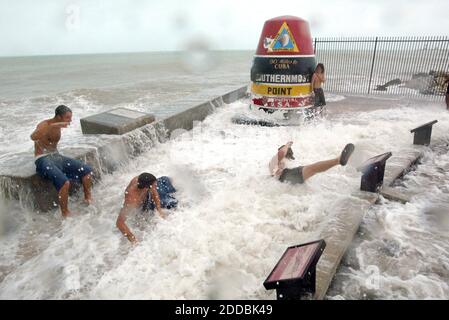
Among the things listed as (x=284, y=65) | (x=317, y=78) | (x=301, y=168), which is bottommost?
(x=301, y=168)

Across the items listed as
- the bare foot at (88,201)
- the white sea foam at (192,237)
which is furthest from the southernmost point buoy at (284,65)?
the bare foot at (88,201)

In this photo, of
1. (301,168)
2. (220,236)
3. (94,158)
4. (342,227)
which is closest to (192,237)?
(220,236)

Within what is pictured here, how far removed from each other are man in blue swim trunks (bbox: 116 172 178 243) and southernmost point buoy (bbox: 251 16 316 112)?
4.67 meters

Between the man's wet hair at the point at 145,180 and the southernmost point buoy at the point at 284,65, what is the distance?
532 cm

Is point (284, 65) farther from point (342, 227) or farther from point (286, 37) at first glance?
point (342, 227)

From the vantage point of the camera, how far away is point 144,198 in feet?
14.9

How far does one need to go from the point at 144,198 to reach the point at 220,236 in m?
1.30

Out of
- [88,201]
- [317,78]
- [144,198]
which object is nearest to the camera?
[144,198]

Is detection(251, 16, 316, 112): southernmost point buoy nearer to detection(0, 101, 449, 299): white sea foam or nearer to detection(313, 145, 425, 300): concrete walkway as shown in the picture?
detection(0, 101, 449, 299): white sea foam

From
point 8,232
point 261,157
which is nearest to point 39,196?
point 8,232

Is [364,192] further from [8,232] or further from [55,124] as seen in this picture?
[8,232]

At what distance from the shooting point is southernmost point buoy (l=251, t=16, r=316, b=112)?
8.11 metres

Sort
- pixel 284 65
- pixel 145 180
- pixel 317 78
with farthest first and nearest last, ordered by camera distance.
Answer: pixel 317 78 < pixel 284 65 < pixel 145 180

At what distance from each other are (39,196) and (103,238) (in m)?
1.28
